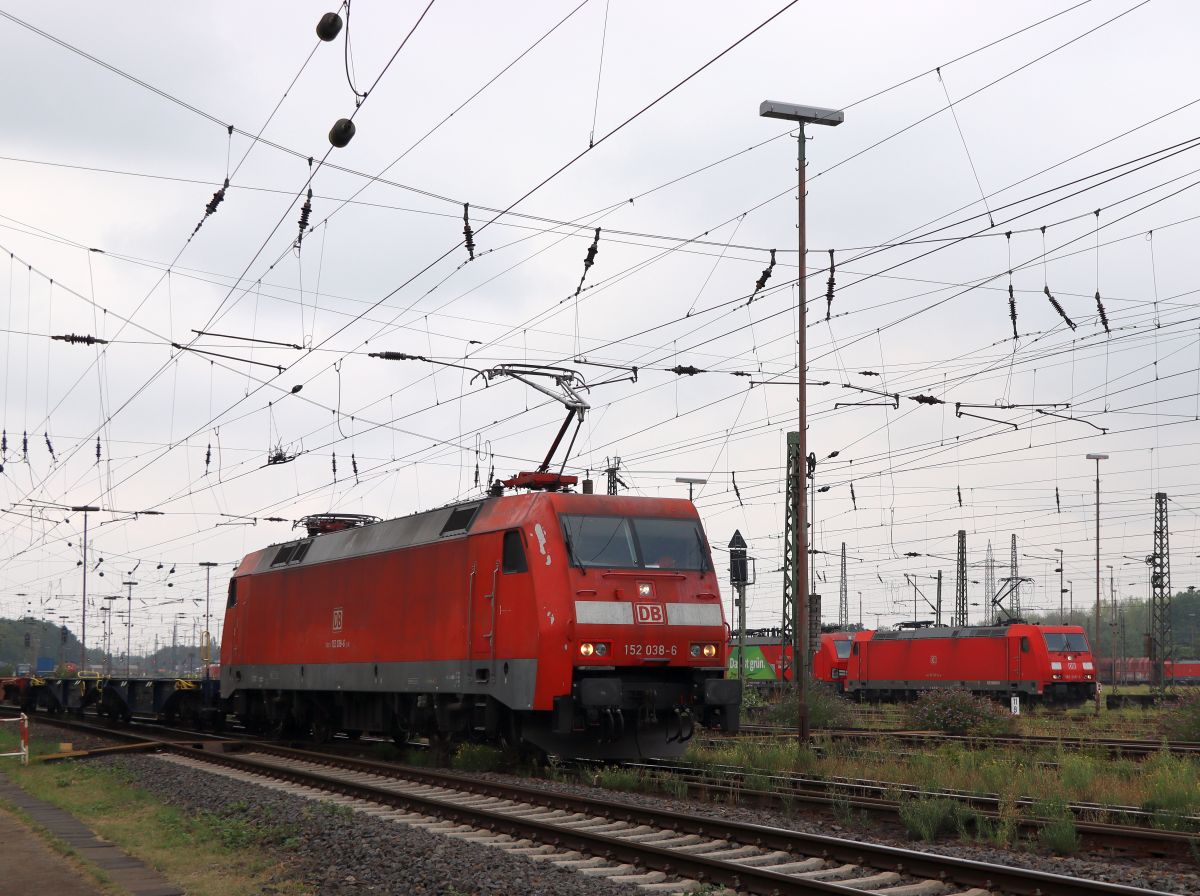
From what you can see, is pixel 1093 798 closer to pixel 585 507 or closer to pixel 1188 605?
pixel 585 507

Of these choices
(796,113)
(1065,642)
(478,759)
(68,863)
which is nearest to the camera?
(68,863)

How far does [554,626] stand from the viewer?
17.2 meters

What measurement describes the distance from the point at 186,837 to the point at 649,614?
→ 23.3ft

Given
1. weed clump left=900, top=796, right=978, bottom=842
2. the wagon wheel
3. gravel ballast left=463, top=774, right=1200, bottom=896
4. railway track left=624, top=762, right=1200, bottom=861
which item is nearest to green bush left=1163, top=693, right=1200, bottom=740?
railway track left=624, top=762, right=1200, bottom=861

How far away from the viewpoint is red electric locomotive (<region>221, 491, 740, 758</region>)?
1739 cm

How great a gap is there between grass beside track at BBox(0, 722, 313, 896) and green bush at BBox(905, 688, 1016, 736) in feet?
52.8

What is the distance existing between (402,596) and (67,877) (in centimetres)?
1075

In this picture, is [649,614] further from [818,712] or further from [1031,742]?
[818,712]

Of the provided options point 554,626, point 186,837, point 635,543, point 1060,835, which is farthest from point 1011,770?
point 186,837

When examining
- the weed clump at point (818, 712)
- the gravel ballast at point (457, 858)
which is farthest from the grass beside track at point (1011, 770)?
the weed clump at point (818, 712)

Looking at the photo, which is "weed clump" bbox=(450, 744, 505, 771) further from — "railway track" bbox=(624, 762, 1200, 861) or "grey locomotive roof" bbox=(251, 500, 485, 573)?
"grey locomotive roof" bbox=(251, 500, 485, 573)

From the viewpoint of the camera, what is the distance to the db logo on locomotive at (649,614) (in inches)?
707

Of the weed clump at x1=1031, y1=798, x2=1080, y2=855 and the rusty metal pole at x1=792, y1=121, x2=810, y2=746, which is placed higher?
the rusty metal pole at x1=792, y1=121, x2=810, y2=746

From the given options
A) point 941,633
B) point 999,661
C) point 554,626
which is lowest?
point 999,661
